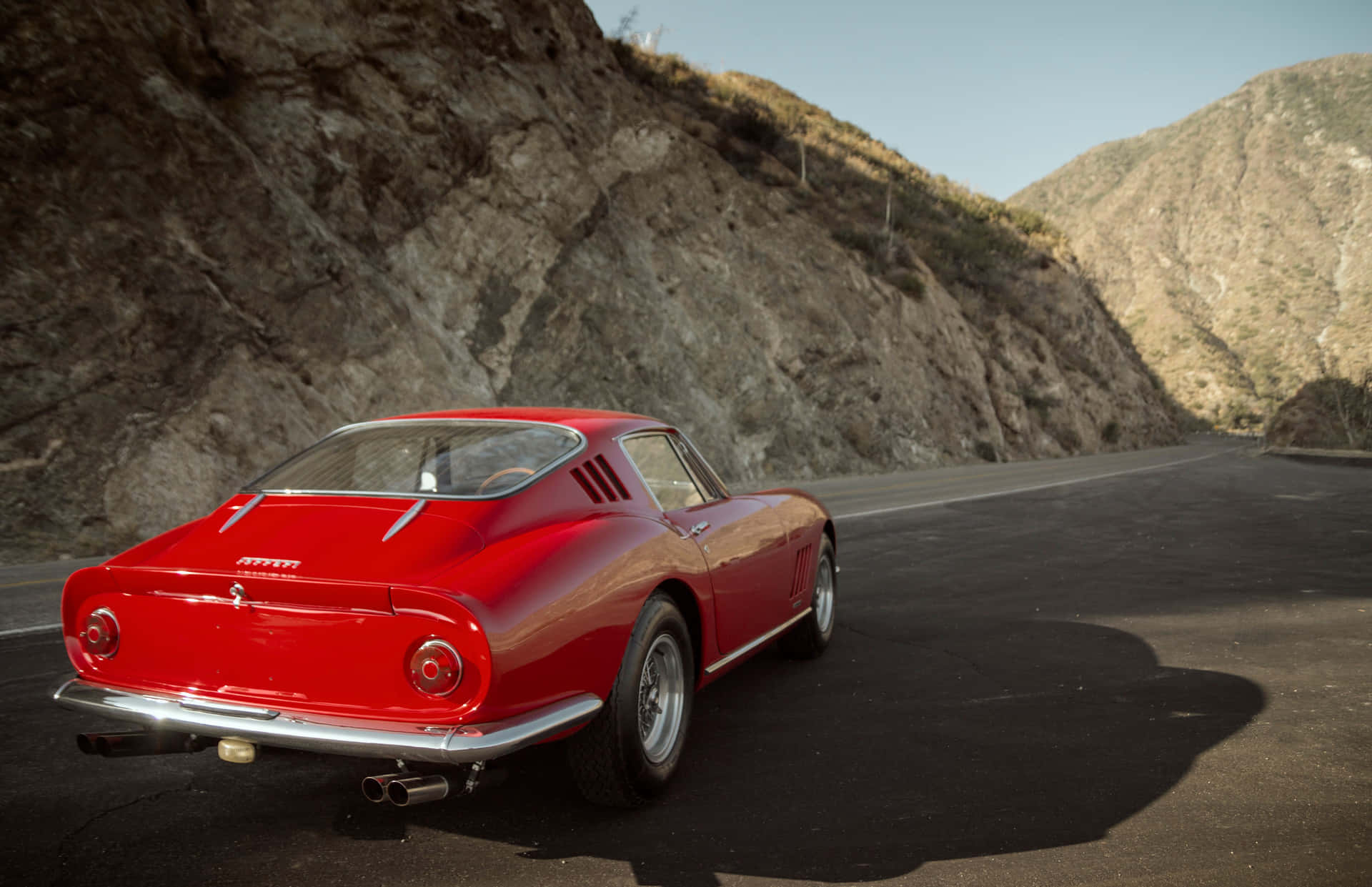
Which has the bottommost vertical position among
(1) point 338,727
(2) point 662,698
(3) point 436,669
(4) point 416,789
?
(2) point 662,698

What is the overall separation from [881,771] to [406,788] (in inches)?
76.1

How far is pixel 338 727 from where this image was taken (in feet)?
9.67

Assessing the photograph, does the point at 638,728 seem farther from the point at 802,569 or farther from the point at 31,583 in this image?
Result: the point at 31,583

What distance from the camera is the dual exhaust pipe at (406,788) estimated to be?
281 centimetres

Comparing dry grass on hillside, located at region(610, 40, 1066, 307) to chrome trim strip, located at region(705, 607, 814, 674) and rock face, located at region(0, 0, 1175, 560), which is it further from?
chrome trim strip, located at region(705, 607, 814, 674)

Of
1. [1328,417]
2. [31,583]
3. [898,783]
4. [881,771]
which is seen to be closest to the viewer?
[898,783]

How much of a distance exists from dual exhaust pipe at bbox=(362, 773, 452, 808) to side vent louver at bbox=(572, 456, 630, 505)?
129 centimetres

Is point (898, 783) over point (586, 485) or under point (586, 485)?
under

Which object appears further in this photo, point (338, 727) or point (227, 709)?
point (227, 709)

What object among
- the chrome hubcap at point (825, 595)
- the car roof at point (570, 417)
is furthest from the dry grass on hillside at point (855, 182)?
the car roof at point (570, 417)

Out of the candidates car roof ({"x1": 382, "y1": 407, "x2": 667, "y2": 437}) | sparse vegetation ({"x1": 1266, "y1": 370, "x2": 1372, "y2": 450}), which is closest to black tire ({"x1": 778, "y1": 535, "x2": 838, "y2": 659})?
car roof ({"x1": 382, "y1": 407, "x2": 667, "y2": 437})

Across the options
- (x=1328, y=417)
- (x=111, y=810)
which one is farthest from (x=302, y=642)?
(x=1328, y=417)

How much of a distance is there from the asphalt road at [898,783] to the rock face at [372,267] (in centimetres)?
643

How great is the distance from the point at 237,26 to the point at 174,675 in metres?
18.0
